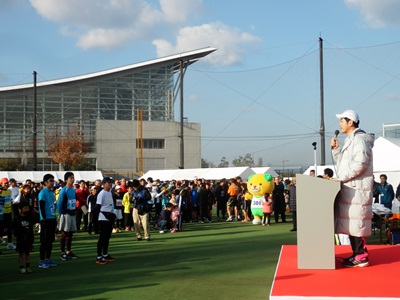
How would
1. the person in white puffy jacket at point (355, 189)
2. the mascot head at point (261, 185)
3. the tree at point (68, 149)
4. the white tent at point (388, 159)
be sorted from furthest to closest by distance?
the tree at point (68, 149) < the mascot head at point (261, 185) < the white tent at point (388, 159) < the person in white puffy jacket at point (355, 189)

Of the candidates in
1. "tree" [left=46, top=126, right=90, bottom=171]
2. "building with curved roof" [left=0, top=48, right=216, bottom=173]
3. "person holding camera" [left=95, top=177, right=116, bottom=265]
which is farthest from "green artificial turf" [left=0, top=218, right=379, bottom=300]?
"building with curved roof" [left=0, top=48, right=216, bottom=173]

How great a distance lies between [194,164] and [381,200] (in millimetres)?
55038

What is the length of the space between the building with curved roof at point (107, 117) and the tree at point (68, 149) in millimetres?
1303

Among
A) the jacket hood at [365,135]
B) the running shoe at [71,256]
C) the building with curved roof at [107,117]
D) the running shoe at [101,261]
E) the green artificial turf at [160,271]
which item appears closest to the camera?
the jacket hood at [365,135]

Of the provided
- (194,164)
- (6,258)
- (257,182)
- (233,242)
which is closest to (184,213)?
(257,182)

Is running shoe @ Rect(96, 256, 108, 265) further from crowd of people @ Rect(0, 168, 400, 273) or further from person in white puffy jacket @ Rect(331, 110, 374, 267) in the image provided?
A: person in white puffy jacket @ Rect(331, 110, 374, 267)

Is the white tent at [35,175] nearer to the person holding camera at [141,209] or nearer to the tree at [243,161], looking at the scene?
the person holding camera at [141,209]

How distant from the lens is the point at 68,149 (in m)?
63.8

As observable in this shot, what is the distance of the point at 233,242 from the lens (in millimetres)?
14078

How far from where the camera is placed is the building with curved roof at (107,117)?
65.9 metres

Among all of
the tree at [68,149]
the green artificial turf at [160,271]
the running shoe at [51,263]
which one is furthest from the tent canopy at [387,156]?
the tree at [68,149]

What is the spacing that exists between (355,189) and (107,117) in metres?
63.8

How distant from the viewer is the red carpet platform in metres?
5.15

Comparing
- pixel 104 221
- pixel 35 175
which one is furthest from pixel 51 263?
pixel 35 175
